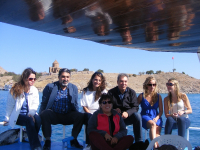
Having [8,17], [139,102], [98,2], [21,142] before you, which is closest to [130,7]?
[98,2]

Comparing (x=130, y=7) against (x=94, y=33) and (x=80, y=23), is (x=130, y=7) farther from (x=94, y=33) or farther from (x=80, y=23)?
(x=94, y=33)

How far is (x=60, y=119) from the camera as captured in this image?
10.7 feet

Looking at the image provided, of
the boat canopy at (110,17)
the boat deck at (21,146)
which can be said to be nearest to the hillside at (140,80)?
the boat deck at (21,146)

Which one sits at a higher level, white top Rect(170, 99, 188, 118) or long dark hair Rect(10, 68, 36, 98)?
long dark hair Rect(10, 68, 36, 98)

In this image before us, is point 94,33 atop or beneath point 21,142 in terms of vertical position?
atop

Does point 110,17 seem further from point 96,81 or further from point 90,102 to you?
point 90,102

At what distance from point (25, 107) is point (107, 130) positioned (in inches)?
51.4

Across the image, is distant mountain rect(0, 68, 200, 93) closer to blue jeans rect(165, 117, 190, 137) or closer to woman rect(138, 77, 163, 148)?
woman rect(138, 77, 163, 148)

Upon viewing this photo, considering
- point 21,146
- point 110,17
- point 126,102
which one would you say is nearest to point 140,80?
point 126,102

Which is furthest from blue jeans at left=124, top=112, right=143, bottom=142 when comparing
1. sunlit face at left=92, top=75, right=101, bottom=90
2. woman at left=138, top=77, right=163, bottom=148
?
sunlit face at left=92, top=75, right=101, bottom=90

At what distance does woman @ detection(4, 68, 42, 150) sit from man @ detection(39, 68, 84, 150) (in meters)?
0.14

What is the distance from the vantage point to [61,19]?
8.04 ft

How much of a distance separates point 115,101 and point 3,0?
2.06m

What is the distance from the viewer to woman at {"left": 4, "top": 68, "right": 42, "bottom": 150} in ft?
9.63
